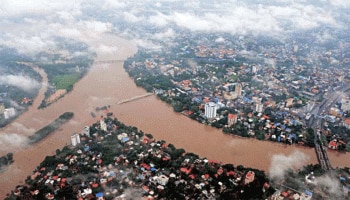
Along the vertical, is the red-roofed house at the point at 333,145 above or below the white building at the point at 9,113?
below

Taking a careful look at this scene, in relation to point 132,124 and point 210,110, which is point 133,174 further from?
point 210,110

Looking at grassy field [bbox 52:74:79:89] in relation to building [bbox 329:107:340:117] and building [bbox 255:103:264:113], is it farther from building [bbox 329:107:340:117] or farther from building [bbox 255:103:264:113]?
building [bbox 329:107:340:117]

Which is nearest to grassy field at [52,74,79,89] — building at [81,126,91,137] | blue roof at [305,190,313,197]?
building at [81,126,91,137]

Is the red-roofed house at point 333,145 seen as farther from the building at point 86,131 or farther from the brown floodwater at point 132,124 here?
the building at point 86,131

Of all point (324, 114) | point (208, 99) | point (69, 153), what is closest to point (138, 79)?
point (208, 99)

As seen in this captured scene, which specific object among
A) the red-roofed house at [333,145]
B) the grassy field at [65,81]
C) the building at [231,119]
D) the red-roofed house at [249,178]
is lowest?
the red-roofed house at [333,145]

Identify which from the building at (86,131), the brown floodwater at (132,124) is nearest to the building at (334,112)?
the brown floodwater at (132,124)

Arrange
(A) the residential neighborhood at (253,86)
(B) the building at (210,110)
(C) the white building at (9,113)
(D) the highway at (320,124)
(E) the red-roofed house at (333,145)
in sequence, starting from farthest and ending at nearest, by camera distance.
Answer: (C) the white building at (9,113) < (B) the building at (210,110) < (A) the residential neighborhood at (253,86) < (E) the red-roofed house at (333,145) < (D) the highway at (320,124)
